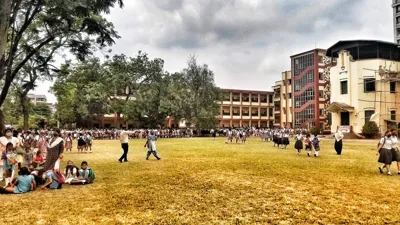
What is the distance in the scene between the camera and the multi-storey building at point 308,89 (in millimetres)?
55312

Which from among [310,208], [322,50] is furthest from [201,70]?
[310,208]

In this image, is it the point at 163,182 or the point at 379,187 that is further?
the point at 163,182

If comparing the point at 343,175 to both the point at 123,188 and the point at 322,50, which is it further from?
the point at 322,50

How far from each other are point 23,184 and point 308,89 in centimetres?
5427

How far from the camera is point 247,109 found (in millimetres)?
71938

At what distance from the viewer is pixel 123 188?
9.23 m

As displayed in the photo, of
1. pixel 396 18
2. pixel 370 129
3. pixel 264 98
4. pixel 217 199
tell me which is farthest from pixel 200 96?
pixel 396 18

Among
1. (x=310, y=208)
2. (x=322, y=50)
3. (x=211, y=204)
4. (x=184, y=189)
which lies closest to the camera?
(x=310, y=208)

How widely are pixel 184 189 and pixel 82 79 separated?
45.1m

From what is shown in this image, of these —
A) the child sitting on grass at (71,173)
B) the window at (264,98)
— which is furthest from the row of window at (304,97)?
the child sitting on grass at (71,173)

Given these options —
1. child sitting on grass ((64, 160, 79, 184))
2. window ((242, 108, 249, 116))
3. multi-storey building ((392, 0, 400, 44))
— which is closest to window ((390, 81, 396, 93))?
window ((242, 108, 249, 116))

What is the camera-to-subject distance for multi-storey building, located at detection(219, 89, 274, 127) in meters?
70.1

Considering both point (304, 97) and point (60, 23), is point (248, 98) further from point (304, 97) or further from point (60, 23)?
point (60, 23)

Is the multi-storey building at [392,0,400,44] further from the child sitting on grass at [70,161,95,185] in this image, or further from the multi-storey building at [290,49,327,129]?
the child sitting on grass at [70,161,95,185]
